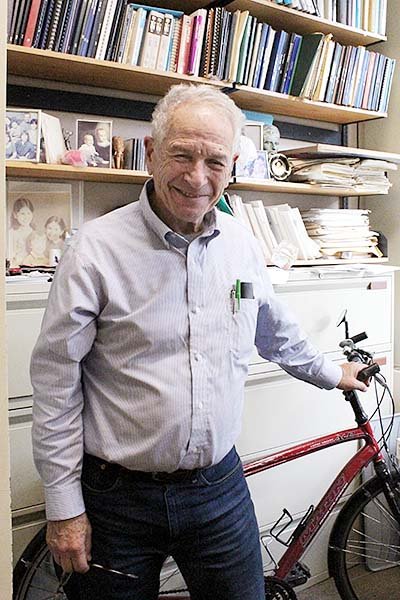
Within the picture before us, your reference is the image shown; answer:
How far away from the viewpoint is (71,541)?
1.07 metres

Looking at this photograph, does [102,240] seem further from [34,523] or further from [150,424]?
[34,523]

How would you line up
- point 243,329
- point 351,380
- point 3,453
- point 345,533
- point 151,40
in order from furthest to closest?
point 345,533 → point 151,40 → point 351,380 → point 243,329 → point 3,453

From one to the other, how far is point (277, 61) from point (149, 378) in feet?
4.97

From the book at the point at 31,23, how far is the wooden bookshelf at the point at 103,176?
1.10 ft

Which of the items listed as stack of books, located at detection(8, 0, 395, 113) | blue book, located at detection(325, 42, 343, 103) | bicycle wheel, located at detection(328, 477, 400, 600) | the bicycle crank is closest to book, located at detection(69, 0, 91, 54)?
stack of books, located at detection(8, 0, 395, 113)

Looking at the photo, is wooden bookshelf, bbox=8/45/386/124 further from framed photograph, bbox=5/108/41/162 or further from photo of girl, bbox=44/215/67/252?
photo of girl, bbox=44/215/67/252

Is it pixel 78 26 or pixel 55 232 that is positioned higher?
pixel 78 26

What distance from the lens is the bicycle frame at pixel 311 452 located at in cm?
179

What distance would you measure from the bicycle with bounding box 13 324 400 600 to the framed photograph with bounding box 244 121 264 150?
0.80 m

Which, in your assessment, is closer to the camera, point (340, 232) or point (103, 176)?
point (103, 176)

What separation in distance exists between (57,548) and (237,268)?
25.9 inches

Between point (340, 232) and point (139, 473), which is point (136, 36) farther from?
point (139, 473)

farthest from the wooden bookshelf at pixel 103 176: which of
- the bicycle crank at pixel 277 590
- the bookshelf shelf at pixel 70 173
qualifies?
the bicycle crank at pixel 277 590

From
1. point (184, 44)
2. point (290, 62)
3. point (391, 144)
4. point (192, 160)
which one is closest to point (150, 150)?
point (192, 160)
